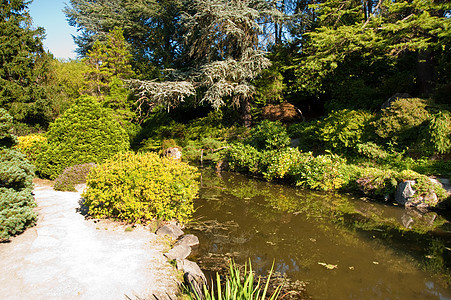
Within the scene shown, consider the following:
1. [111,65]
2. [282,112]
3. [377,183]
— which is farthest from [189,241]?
[111,65]

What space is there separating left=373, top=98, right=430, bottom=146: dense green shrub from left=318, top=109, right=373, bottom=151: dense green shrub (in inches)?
24.4

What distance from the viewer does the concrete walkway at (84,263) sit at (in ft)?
9.90

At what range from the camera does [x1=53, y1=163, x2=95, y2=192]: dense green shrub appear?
713 cm

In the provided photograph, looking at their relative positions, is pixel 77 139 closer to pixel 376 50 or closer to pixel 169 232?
pixel 169 232

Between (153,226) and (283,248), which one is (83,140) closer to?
(153,226)

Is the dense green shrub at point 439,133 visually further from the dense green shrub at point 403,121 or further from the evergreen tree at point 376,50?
the evergreen tree at point 376,50

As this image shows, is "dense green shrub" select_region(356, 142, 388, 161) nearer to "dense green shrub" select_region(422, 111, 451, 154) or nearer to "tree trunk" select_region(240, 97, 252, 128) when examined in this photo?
"dense green shrub" select_region(422, 111, 451, 154)

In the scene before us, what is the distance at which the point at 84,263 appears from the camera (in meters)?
3.59

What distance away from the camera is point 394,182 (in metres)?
7.14

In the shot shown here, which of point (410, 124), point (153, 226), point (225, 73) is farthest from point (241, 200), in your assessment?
point (225, 73)

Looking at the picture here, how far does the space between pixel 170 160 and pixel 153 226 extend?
1419 millimetres

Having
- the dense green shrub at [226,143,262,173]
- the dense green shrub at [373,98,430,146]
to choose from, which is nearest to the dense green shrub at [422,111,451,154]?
the dense green shrub at [373,98,430,146]

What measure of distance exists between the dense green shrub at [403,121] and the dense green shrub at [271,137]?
10.2 ft

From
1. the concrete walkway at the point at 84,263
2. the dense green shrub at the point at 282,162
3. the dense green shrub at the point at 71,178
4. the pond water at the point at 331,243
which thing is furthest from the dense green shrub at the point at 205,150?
the concrete walkway at the point at 84,263
